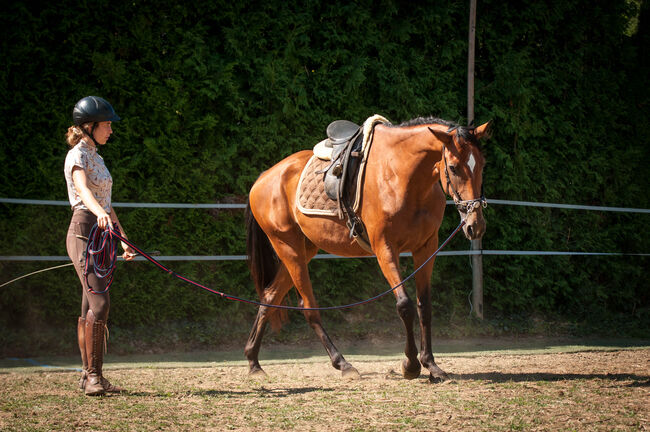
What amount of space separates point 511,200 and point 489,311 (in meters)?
1.41

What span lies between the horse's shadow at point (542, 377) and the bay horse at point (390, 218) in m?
0.35

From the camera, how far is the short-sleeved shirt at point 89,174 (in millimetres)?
3938

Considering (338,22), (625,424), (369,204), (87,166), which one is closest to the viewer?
(625,424)

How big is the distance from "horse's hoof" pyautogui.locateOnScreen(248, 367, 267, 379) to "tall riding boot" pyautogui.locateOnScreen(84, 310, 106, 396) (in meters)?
1.30

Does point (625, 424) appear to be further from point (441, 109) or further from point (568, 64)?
point (568, 64)

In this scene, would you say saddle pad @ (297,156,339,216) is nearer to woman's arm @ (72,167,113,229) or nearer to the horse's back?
the horse's back

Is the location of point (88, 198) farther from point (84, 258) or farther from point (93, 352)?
point (93, 352)

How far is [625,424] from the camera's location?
3.20 m

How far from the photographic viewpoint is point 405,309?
429 centimetres

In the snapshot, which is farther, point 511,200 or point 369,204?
point 511,200

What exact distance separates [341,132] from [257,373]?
2122mm

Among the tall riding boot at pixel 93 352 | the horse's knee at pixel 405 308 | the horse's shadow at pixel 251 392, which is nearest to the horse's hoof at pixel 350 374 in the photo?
the horse's shadow at pixel 251 392

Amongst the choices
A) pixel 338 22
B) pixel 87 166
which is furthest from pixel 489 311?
pixel 87 166

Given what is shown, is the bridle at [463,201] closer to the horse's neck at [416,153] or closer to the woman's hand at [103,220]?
the horse's neck at [416,153]
